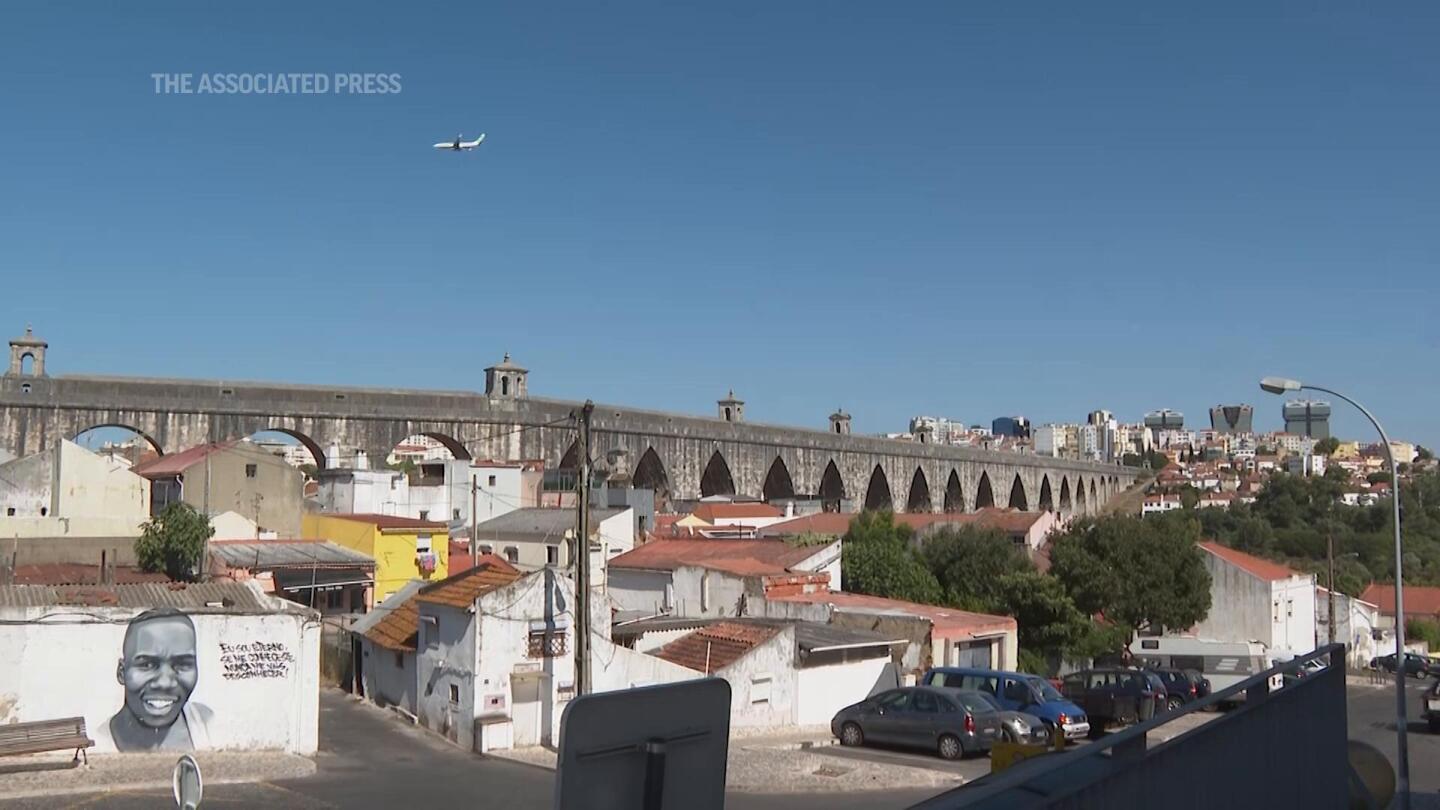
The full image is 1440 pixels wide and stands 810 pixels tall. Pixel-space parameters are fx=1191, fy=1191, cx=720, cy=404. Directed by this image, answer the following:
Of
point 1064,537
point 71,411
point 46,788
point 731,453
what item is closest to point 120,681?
point 46,788

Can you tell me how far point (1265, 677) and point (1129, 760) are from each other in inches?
80.0

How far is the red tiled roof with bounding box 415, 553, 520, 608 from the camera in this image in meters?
14.1

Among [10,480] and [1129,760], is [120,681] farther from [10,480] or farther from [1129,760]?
[10,480]

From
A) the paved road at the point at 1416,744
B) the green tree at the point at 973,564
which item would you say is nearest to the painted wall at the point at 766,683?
the paved road at the point at 1416,744

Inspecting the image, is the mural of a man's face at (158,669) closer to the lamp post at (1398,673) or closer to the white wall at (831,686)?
the white wall at (831,686)

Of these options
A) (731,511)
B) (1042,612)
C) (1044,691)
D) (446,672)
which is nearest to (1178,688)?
(1044,691)

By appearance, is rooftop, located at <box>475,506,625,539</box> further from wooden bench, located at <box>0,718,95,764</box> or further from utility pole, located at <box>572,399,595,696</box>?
wooden bench, located at <box>0,718,95,764</box>

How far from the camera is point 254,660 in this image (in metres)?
13.1

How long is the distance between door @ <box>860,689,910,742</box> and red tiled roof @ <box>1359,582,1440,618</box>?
3532 centimetres

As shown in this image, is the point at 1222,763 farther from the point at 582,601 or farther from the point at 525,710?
the point at 525,710

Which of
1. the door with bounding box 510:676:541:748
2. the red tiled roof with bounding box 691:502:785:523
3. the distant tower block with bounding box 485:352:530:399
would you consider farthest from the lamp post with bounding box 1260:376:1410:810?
the distant tower block with bounding box 485:352:530:399

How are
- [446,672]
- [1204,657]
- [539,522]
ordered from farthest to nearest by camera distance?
[539,522]
[1204,657]
[446,672]

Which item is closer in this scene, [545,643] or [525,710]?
[525,710]

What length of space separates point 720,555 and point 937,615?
6.15 meters
